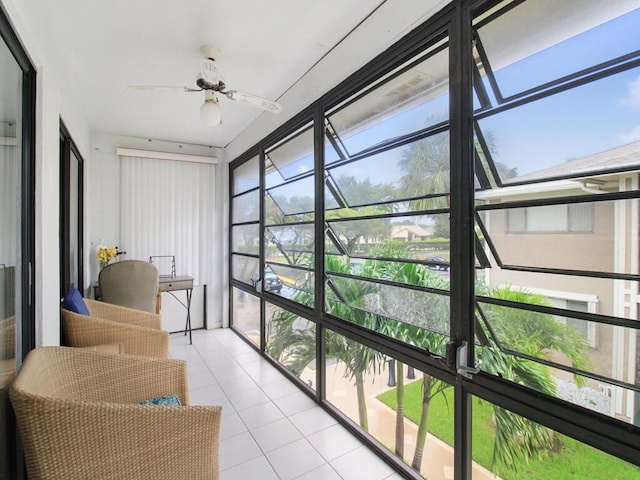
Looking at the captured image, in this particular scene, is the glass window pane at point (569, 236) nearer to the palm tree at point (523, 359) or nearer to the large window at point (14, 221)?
the palm tree at point (523, 359)

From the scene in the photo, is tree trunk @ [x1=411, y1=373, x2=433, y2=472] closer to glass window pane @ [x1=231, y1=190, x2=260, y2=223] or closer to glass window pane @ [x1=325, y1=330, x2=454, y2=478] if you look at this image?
glass window pane @ [x1=325, y1=330, x2=454, y2=478]

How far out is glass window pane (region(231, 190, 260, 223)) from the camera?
372cm

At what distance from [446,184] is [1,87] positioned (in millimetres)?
1891

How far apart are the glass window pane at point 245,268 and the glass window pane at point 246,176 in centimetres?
91

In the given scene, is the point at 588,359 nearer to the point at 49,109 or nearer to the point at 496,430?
the point at 496,430

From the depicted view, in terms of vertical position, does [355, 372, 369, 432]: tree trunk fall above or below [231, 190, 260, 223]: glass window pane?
below

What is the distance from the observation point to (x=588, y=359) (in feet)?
3.46

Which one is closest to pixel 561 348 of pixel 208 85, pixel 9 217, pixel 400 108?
pixel 400 108

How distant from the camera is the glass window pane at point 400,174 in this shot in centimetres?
153

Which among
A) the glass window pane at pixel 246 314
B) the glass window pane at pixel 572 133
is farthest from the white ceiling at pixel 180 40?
the glass window pane at pixel 246 314

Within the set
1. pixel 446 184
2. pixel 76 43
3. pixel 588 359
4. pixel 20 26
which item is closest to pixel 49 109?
pixel 20 26

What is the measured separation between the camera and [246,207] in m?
4.03

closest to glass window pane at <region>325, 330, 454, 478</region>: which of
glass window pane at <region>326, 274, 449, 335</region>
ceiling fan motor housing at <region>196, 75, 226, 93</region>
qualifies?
glass window pane at <region>326, 274, 449, 335</region>

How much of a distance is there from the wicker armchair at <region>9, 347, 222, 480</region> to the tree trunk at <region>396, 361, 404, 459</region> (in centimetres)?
109
